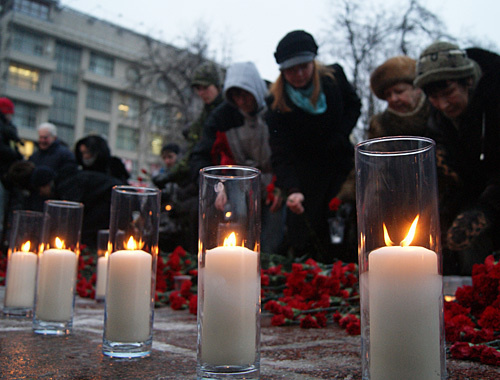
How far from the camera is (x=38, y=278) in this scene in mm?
1602

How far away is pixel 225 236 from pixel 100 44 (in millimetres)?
39728

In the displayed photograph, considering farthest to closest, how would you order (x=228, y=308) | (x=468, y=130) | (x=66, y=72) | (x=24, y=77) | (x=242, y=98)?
(x=66, y=72) → (x=24, y=77) → (x=242, y=98) → (x=468, y=130) → (x=228, y=308)

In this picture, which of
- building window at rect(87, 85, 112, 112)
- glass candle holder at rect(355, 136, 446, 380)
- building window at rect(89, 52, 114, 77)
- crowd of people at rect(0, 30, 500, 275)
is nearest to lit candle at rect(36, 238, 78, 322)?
glass candle holder at rect(355, 136, 446, 380)

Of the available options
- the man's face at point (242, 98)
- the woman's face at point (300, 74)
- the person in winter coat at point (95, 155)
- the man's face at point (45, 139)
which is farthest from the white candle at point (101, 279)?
the man's face at point (45, 139)

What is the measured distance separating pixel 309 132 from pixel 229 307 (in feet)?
9.13

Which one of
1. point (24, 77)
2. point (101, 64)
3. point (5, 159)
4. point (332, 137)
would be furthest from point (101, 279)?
point (101, 64)

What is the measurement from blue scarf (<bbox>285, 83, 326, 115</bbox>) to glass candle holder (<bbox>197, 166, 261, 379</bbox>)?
2558 mm

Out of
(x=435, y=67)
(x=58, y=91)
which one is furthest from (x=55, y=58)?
(x=435, y=67)

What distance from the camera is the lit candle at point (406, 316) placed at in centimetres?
71

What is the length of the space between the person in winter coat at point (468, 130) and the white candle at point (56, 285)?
209cm

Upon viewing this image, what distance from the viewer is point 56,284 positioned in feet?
5.12

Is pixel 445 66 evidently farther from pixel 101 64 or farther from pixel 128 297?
pixel 101 64

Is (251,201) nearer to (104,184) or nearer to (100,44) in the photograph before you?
(104,184)

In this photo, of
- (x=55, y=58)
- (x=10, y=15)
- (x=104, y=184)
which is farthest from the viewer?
(x=55, y=58)
